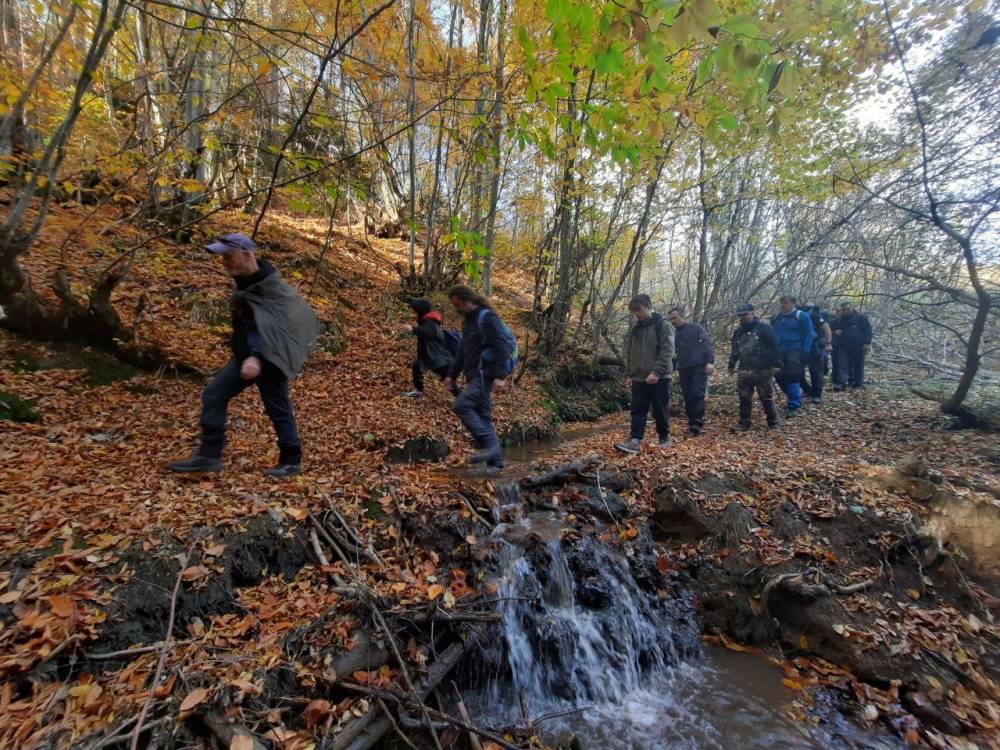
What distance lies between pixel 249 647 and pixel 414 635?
114cm

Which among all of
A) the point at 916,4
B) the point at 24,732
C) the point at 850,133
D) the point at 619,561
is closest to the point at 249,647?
the point at 24,732

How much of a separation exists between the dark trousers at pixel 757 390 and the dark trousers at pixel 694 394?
32.8 inches

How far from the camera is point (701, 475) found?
5875 mm

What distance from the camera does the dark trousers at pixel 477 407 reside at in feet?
18.6

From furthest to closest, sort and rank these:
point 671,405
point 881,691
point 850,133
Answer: point 671,405
point 850,133
point 881,691

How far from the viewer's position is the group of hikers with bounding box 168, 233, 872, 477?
4078 millimetres

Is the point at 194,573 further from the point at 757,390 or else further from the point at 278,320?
the point at 757,390

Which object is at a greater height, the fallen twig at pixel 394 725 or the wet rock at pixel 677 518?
the wet rock at pixel 677 518

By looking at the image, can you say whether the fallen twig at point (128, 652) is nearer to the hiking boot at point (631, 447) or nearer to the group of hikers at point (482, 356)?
the group of hikers at point (482, 356)

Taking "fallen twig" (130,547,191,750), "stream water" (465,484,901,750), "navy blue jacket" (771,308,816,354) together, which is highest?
"navy blue jacket" (771,308,816,354)

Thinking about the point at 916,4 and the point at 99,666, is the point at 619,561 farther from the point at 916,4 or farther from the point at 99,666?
the point at 916,4

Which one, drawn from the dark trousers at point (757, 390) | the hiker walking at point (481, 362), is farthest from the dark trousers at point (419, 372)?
the dark trousers at point (757, 390)

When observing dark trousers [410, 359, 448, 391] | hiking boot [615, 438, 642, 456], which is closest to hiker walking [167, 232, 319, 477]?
dark trousers [410, 359, 448, 391]

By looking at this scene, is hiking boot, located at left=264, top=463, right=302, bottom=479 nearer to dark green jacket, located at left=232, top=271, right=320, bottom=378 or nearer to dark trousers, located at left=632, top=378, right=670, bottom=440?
dark green jacket, located at left=232, top=271, right=320, bottom=378
